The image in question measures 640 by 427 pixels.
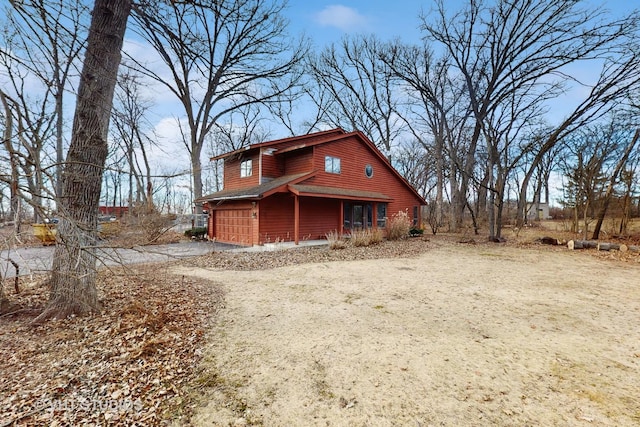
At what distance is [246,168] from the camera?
15.1 m

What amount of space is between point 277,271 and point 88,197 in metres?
4.74

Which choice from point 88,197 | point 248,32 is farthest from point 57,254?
point 248,32

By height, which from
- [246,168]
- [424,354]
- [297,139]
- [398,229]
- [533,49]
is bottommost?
[424,354]

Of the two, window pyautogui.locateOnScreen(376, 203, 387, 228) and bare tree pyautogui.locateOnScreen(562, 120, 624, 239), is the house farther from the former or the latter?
bare tree pyautogui.locateOnScreen(562, 120, 624, 239)

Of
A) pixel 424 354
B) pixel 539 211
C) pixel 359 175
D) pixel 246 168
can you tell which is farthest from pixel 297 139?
pixel 539 211

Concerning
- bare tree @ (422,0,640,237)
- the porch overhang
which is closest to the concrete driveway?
the porch overhang

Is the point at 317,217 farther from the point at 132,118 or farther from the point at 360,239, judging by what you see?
the point at 132,118

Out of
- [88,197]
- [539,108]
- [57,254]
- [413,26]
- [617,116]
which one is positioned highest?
[413,26]

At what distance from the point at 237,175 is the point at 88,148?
1193cm

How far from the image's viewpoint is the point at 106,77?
3.88 meters

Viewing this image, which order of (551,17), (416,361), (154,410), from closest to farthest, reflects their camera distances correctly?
(154,410)
(416,361)
(551,17)

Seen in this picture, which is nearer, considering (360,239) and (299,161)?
(360,239)

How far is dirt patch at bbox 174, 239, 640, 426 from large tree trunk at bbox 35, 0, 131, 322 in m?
2.01

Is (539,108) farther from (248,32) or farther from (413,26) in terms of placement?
(248,32)
